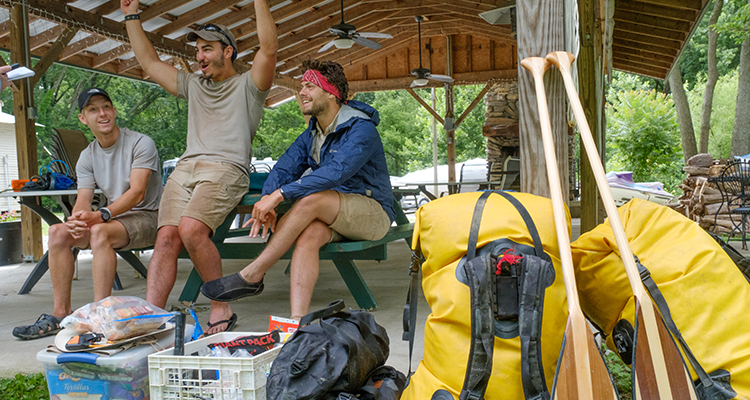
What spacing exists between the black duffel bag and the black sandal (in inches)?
66.1

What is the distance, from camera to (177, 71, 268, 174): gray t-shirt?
2980 mm

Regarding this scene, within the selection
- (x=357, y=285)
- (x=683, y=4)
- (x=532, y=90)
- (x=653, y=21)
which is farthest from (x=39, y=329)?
(x=653, y=21)

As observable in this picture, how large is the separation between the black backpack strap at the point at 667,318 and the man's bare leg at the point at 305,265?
1.40 m

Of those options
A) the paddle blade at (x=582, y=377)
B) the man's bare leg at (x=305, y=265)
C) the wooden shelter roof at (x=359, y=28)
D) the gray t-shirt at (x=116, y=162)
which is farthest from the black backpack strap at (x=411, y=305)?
the wooden shelter roof at (x=359, y=28)

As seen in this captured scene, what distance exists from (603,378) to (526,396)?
0.63 ft

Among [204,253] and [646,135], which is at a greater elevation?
[646,135]

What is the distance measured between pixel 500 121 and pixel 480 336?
12.1m

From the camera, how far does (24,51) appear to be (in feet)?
20.0

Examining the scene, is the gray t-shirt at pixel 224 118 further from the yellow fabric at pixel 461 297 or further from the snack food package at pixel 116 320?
the yellow fabric at pixel 461 297

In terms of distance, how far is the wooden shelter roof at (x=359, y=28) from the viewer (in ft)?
22.2

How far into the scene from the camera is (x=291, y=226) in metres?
2.56

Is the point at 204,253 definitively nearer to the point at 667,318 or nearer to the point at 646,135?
the point at 667,318

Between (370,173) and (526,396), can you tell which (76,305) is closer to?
(370,173)

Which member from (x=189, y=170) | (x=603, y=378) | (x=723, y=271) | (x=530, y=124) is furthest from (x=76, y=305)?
(x=723, y=271)
